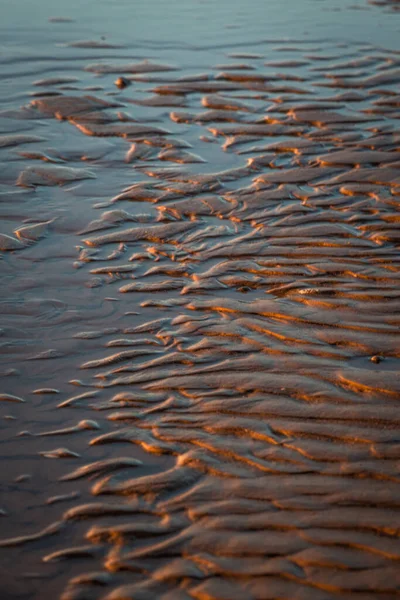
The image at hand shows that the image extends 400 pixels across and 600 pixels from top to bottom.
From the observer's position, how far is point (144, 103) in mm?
6121

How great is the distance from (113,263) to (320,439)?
1712mm

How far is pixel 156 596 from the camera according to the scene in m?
1.98

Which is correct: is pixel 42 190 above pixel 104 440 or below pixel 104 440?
above

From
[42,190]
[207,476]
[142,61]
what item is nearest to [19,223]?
[42,190]

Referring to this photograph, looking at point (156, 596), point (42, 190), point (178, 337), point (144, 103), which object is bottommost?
point (156, 596)

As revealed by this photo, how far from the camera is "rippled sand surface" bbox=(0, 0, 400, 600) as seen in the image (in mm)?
2131

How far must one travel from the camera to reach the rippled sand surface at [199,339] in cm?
213

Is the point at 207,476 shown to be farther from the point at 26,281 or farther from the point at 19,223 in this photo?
the point at 19,223

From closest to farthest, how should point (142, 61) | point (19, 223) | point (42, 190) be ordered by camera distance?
point (19, 223) → point (42, 190) → point (142, 61)

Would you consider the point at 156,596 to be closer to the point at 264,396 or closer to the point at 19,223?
the point at 264,396

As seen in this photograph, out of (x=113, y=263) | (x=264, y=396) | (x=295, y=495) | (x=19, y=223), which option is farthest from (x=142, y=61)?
(x=295, y=495)

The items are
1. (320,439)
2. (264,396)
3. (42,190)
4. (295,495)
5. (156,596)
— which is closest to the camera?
(156,596)

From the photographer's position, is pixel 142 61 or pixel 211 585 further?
pixel 142 61

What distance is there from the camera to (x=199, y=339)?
10.4 ft
